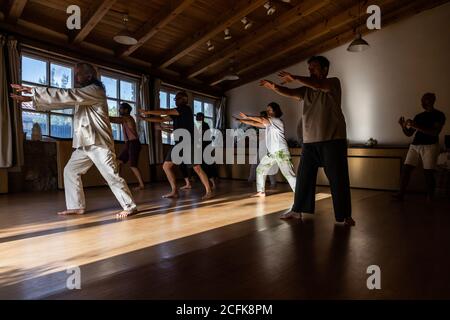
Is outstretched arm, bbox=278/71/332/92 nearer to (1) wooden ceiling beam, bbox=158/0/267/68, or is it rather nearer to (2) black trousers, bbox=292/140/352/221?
(2) black trousers, bbox=292/140/352/221

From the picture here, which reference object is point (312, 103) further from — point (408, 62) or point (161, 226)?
point (408, 62)

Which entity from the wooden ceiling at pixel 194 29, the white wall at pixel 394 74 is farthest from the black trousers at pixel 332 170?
the white wall at pixel 394 74

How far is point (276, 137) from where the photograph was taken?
422 centimetres

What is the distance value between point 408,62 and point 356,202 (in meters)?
3.82

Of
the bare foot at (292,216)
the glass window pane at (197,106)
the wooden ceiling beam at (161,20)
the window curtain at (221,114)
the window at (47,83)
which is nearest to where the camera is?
the bare foot at (292,216)

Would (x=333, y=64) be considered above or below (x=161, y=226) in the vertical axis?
above

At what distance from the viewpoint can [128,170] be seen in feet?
21.9

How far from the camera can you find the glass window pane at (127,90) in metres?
6.91

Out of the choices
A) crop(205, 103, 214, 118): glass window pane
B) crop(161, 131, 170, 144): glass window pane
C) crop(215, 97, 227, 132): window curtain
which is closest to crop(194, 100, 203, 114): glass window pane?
crop(205, 103, 214, 118): glass window pane

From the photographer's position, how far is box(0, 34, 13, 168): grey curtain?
4.77m

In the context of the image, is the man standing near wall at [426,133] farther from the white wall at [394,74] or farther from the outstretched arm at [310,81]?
the white wall at [394,74]

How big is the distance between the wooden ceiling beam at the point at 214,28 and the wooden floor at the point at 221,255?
361 centimetres

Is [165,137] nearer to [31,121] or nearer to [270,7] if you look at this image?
[31,121]
